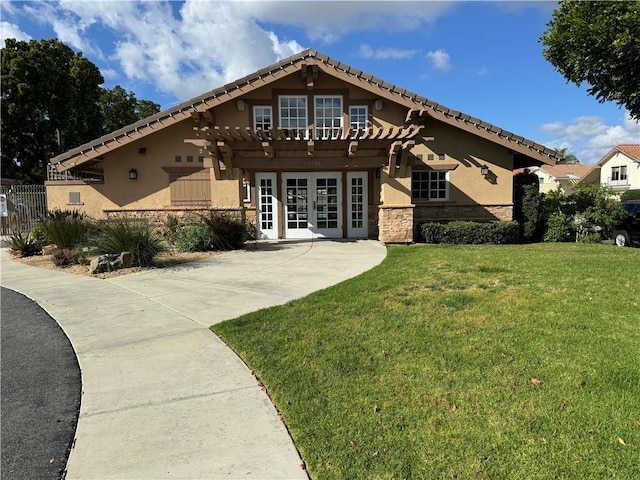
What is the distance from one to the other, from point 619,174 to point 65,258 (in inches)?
1987

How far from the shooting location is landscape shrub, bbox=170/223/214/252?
12062 millimetres

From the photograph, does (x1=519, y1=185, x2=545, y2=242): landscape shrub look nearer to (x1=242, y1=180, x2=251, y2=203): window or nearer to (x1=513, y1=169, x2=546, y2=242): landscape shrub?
(x1=513, y1=169, x2=546, y2=242): landscape shrub

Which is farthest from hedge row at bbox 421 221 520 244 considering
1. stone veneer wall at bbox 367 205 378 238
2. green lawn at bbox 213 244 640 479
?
green lawn at bbox 213 244 640 479

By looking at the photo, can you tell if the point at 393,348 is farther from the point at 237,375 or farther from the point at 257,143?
the point at 257,143

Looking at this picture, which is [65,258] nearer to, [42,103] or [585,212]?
[585,212]

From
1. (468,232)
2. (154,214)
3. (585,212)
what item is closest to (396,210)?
(468,232)

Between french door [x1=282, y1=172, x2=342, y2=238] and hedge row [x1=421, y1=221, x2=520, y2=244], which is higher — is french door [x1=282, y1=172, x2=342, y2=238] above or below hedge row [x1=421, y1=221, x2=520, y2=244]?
above

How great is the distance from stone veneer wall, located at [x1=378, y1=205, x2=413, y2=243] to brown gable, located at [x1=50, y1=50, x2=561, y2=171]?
3518 millimetres

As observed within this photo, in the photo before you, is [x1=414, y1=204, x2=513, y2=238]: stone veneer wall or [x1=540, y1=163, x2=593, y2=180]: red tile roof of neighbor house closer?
[x1=414, y1=204, x2=513, y2=238]: stone veneer wall

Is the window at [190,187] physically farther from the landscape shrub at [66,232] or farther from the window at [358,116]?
the window at [358,116]

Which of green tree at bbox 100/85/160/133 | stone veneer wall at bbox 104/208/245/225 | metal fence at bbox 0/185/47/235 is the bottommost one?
stone veneer wall at bbox 104/208/245/225

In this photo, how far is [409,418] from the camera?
3.19 metres

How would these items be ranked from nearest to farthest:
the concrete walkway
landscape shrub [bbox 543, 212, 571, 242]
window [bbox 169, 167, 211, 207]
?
the concrete walkway
landscape shrub [bbox 543, 212, 571, 242]
window [bbox 169, 167, 211, 207]

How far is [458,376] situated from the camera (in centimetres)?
379
